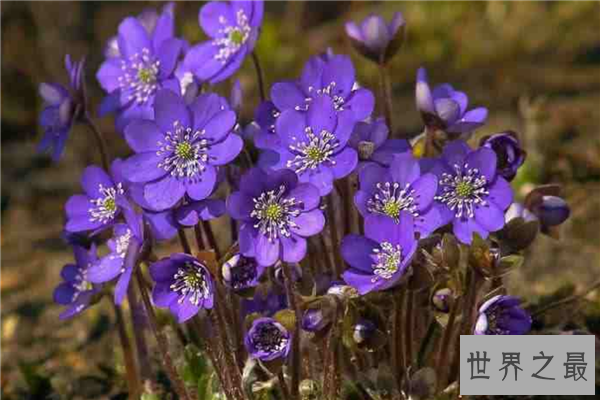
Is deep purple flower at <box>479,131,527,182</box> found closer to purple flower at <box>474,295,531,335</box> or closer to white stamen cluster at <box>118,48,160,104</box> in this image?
purple flower at <box>474,295,531,335</box>

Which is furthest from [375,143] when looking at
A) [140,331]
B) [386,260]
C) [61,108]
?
[140,331]

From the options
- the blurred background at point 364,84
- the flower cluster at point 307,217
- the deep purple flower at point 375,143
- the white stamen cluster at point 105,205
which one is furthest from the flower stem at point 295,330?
the blurred background at point 364,84

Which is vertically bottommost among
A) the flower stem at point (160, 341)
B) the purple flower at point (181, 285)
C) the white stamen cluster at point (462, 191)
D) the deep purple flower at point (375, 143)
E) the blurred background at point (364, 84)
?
the blurred background at point (364, 84)

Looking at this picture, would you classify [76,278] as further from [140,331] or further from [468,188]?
[468,188]

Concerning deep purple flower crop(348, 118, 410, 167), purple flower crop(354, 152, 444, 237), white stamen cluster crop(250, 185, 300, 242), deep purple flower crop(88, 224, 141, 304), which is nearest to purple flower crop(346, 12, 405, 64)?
deep purple flower crop(348, 118, 410, 167)

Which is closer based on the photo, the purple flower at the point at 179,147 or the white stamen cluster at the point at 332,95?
the purple flower at the point at 179,147

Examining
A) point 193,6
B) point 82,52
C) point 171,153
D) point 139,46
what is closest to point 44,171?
point 82,52

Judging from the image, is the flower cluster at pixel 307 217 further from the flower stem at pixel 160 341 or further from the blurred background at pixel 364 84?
the blurred background at pixel 364 84
